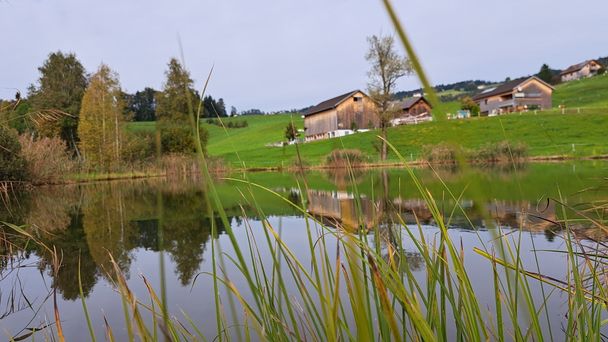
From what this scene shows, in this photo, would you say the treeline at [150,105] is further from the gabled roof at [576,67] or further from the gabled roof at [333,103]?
the gabled roof at [576,67]

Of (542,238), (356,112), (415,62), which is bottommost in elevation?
(542,238)

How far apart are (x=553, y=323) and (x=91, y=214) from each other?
790 centimetres

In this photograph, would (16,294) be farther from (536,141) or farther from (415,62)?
(536,141)

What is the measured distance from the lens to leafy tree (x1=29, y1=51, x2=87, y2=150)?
2858 centimetres

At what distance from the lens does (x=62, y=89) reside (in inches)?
1195

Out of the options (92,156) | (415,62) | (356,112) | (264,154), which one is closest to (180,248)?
(415,62)

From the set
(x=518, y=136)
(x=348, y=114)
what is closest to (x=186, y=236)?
(x=518, y=136)

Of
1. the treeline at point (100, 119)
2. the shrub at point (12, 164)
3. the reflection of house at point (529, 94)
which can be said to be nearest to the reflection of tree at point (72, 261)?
the shrub at point (12, 164)

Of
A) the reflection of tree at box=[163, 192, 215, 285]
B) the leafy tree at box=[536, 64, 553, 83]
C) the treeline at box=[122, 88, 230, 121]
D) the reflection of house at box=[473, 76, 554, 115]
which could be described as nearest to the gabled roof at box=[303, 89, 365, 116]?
the treeline at box=[122, 88, 230, 121]

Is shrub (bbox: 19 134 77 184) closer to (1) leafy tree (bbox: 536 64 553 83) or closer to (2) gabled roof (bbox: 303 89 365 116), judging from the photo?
(2) gabled roof (bbox: 303 89 365 116)

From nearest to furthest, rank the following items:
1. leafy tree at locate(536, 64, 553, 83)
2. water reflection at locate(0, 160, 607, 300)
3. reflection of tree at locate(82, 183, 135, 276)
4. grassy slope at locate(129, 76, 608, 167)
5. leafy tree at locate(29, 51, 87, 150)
Answer: water reflection at locate(0, 160, 607, 300) < reflection of tree at locate(82, 183, 135, 276) < grassy slope at locate(129, 76, 608, 167) < leafy tree at locate(29, 51, 87, 150) < leafy tree at locate(536, 64, 553, 83)

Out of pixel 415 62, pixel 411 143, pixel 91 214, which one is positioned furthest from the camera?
pixel 411 143

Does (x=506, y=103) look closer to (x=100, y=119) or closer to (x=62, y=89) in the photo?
(x=100, y=119)

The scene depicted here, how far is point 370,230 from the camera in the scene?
532 centimetres
